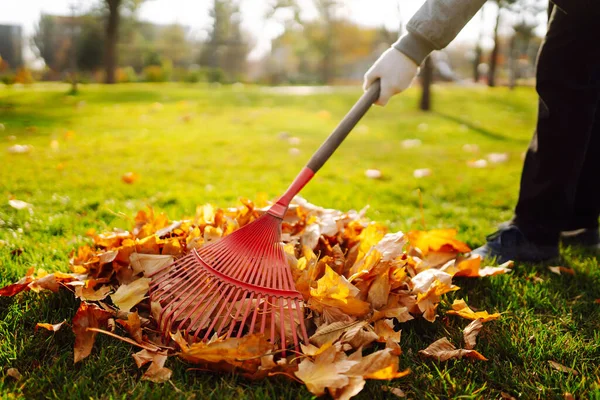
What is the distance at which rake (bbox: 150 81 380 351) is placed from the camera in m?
1.52

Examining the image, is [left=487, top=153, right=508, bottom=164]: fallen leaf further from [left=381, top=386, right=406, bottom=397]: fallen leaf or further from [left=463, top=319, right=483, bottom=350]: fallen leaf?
[left=381, top=386, right=406, bottom=397]: fallen leaf

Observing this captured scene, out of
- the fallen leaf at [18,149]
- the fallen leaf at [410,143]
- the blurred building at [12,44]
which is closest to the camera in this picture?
the fallen leaf at [18,149]

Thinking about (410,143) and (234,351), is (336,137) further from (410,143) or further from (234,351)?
(410,143)

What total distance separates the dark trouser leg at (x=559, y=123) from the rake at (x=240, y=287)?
92 cm

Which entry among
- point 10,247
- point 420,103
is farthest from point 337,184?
point 420,103

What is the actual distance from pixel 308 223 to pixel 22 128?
16.9 feet

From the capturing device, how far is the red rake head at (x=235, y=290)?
4.99 feet

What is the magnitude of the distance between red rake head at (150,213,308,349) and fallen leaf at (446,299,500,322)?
22.7 inches

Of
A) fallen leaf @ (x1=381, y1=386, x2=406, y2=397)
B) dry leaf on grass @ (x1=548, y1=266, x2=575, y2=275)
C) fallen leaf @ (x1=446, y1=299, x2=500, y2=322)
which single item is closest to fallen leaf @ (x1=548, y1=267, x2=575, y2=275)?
dry leaf on grass @ (x1=548, y1=266, x2=575, y2=275)

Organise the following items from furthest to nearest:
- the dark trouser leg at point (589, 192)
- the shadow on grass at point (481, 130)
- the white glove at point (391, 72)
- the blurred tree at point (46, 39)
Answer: the blurred tree at point (46, 39) < the shadow on grass at point (481, 130) < the dark trouser leg at point (589, 192) < the white glove at point (391, 72)

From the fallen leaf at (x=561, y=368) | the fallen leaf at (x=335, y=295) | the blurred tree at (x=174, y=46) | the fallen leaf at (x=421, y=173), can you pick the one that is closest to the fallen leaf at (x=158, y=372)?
the fallen leaf at (x=335, y=295)

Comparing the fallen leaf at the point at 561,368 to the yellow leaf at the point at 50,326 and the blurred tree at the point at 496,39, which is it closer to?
the yellow leaf at the point at 50,326

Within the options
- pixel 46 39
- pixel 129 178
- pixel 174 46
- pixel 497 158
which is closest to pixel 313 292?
pixel 129 178

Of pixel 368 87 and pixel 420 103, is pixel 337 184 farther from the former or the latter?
pixel 420 103
